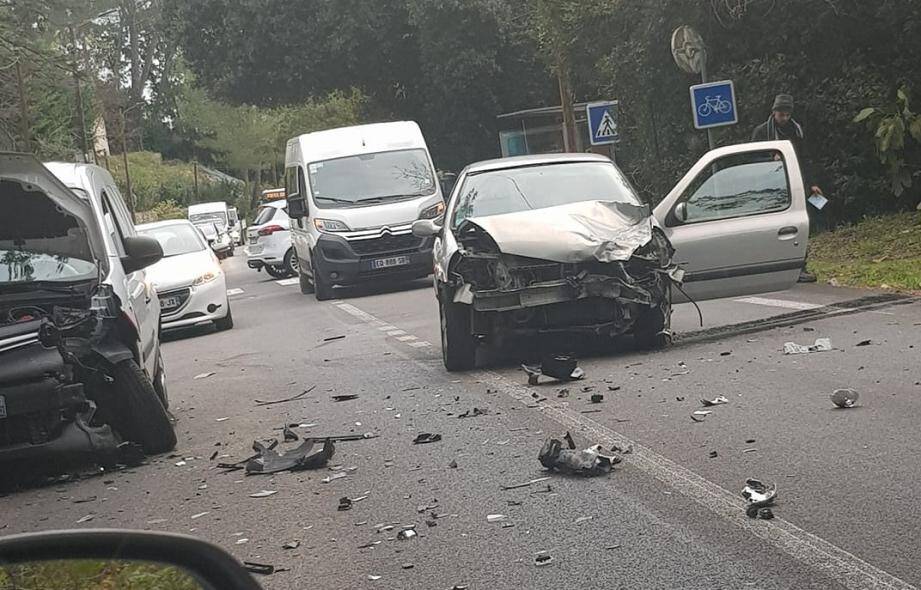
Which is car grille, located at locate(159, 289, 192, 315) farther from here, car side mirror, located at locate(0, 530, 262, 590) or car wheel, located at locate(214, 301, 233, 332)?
car side mirror, located at locate(0, 530, 262, 590)

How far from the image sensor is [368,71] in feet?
146

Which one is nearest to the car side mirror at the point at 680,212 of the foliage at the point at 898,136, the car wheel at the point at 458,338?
the car wheel at the point at 458,338

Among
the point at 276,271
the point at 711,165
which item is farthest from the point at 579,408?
the point at 276,271

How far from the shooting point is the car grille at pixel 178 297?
61.1 ft

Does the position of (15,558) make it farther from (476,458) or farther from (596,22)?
(596,22)

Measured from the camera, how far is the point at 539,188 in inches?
481

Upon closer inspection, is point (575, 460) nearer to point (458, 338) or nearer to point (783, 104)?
point (458, 338)

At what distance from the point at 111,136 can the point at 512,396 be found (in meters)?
92.4

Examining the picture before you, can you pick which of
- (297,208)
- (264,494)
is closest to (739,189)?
(264,494)

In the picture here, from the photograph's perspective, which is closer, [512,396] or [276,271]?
[512,396]

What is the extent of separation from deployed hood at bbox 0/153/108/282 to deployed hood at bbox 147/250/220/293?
30.7ft

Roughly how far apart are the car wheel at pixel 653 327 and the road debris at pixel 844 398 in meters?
2.86

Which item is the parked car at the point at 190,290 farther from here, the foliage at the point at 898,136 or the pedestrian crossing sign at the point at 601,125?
the pedestrian crossing sign at the point at 601,125

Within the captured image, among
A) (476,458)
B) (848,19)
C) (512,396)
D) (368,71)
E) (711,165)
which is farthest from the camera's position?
(368,71)
